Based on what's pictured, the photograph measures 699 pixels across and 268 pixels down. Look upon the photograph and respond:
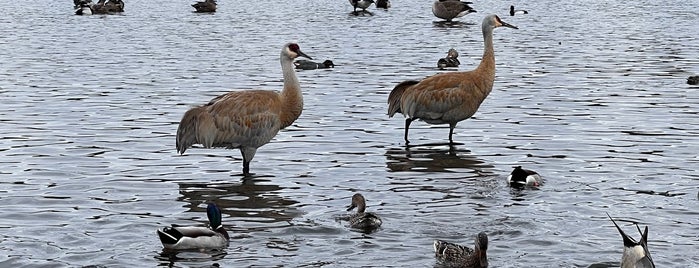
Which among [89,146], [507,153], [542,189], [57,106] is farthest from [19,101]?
[542,189]

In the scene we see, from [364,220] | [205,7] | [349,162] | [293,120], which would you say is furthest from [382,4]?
[364,220]

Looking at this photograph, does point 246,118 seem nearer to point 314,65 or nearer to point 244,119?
point 244,119

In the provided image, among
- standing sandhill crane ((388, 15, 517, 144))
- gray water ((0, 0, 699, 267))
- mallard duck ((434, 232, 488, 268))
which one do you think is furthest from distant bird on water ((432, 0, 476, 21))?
mallard duck ((434, 232, 488, 268))

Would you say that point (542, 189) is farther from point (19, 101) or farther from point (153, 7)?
point (153, 7)

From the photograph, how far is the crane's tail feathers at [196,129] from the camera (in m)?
17.6

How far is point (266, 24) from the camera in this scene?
50750mm

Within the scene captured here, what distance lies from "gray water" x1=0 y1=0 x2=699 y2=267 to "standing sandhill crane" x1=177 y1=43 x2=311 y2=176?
51cm

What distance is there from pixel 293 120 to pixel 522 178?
12.0ft

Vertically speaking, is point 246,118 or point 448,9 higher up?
point 246,118

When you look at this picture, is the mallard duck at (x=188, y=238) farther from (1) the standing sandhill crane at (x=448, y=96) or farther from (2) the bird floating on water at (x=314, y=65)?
(2) the bird floating on water at (x=314, y=65)

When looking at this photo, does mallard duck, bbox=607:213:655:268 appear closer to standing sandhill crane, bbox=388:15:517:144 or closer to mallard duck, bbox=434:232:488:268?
mallard duck, bbox=434:232:488:268

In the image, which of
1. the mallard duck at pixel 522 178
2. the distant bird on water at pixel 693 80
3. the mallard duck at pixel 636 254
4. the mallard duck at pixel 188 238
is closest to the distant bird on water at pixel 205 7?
the distant bird on water at pixel 693 80

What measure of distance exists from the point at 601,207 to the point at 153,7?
170ft

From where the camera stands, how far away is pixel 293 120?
710 inches
